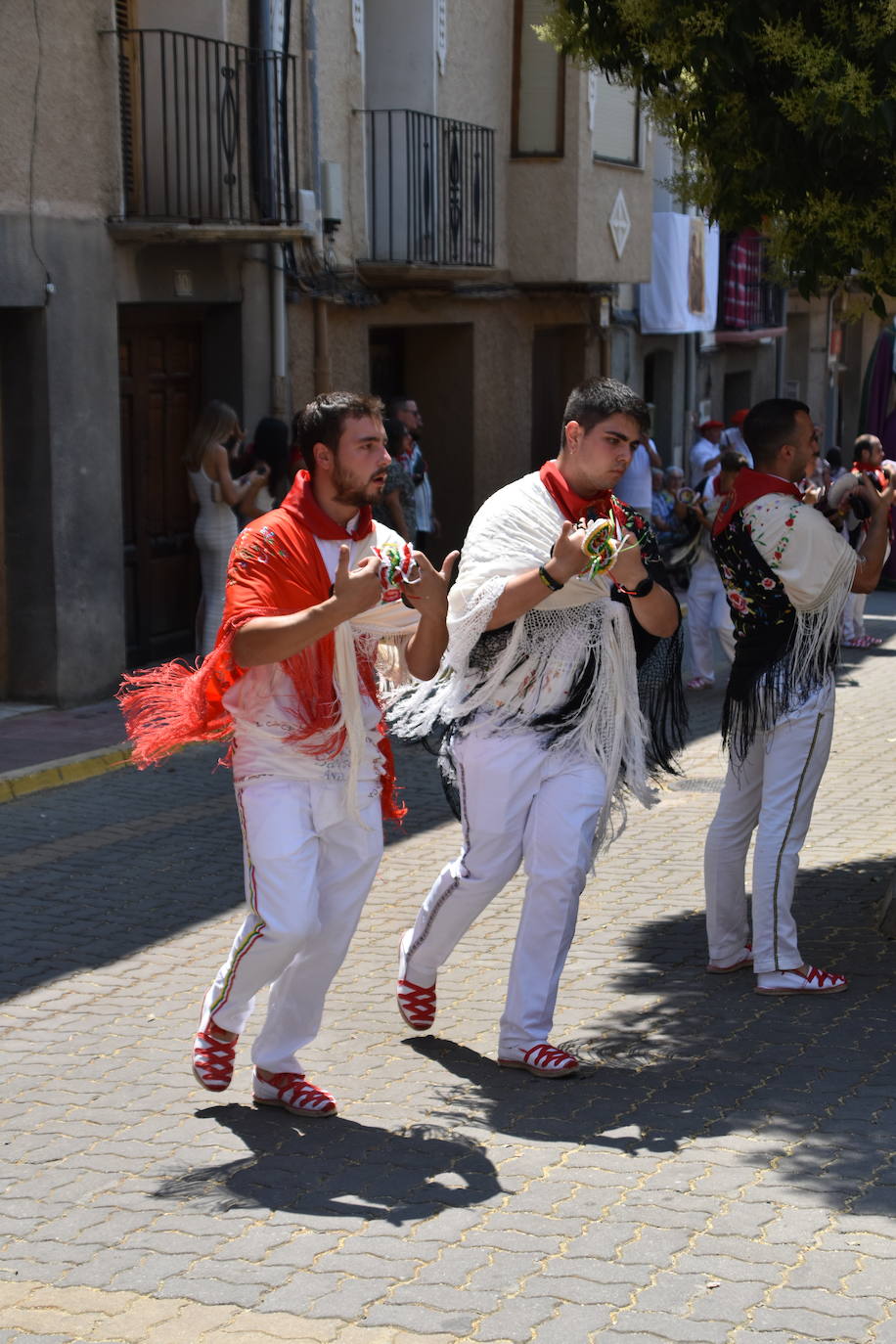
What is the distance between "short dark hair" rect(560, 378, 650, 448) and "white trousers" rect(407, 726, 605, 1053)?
95 cm

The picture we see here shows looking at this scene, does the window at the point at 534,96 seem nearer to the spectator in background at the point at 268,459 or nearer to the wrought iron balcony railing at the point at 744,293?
the wrought iron balcony railing at the point at 744,293

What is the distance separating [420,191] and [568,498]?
12052 millimetres

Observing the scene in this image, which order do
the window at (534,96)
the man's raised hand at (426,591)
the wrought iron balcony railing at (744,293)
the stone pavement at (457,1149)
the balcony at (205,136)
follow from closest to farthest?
the stone pavement at (457,1149), the man's raised hand at (426,591), the balcony at (205,136), the window at (534,96), the wrought iron balcony railing at (744,293)

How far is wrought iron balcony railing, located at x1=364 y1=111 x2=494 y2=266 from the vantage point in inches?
663

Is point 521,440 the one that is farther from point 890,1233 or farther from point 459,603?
point 890,1233

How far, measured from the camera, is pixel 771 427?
6523 mm

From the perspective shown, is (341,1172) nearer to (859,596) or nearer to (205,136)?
(205,136)

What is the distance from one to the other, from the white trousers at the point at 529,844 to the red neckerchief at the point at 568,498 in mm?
674

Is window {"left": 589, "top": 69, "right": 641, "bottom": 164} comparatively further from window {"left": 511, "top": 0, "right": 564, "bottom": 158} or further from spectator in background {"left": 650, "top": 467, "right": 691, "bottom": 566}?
spectator in background {"left": 650, "top": 467, "right": 691, "bottom": 566}

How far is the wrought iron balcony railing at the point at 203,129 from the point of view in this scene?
43.0ft

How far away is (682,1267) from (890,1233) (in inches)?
21.1

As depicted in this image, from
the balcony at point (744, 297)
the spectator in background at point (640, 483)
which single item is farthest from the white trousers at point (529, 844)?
the balcony at point (744, 297)

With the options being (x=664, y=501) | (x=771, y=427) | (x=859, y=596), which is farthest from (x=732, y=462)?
(x=664, y=501)

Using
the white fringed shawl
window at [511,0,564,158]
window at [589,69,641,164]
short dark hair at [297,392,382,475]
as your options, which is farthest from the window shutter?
short dark hair at [297,392,382,475]
